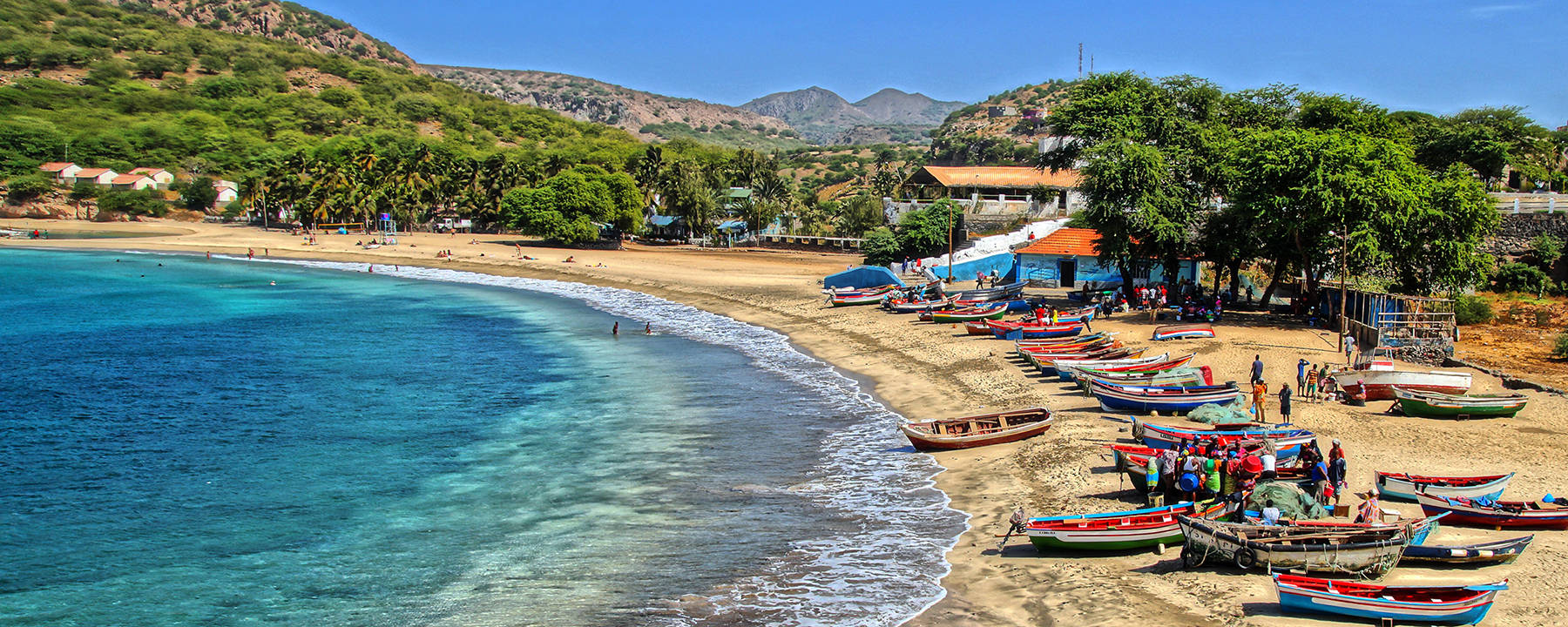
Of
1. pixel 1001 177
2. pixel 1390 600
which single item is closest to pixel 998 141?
pixel 1001 177

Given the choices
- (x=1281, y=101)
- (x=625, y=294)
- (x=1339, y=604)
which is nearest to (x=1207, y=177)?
(x=1281, y=101)

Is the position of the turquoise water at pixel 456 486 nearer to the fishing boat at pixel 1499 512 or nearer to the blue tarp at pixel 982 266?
→ the fishing boat at pixel 1499 512

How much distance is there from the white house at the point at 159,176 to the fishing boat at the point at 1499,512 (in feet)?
455

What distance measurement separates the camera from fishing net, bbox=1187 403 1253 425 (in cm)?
2364

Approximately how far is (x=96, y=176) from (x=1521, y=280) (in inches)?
5440

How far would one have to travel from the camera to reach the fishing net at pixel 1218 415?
23.6 meters

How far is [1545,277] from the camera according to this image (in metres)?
45.2

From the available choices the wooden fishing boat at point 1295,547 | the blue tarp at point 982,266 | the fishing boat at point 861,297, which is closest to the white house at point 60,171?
the fishing boat at point 861,297

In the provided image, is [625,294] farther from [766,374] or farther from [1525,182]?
[1525,182]

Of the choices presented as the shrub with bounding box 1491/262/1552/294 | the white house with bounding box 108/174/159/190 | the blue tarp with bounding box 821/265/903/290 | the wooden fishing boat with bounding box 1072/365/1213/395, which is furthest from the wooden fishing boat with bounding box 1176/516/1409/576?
the white house with bounding box 108/174/159/190

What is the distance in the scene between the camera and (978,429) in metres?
25.3

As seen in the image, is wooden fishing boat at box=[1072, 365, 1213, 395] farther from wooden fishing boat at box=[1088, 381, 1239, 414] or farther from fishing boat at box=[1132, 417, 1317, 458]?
fishing boat at box=[1132, 417, 1317, 458]

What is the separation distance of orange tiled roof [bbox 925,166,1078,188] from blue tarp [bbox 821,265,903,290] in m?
16.7

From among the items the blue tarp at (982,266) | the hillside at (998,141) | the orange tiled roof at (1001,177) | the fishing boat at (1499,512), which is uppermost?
the hillside at (998,141)
